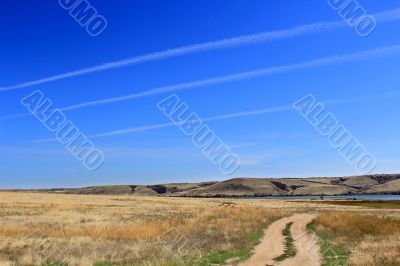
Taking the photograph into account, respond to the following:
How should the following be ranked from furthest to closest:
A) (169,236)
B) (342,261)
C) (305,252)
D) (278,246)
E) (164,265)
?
(169,236) → (278,246) → (305,252) → (342,261) → (164,265)

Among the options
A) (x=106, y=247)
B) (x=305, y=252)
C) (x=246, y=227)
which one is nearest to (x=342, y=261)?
(x=305, y=252)

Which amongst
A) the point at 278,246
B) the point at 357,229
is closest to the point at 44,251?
the point at 278,246

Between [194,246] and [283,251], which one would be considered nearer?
[283,251]

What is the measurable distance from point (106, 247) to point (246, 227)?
14883mm

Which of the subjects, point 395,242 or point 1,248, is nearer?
point 1,248

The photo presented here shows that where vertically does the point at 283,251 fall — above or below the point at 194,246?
below

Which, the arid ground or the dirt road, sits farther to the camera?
the arid ground

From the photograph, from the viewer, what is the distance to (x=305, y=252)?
850 inches

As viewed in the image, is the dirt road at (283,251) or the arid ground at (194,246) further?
the arid ground at (194,246)

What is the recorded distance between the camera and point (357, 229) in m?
31.3

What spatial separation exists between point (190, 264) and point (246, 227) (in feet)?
56.8

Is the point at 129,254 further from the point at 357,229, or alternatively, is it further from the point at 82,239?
the point at 357,229

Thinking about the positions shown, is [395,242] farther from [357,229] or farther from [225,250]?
[225,250]

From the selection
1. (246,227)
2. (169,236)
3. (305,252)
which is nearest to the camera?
(305,252)
